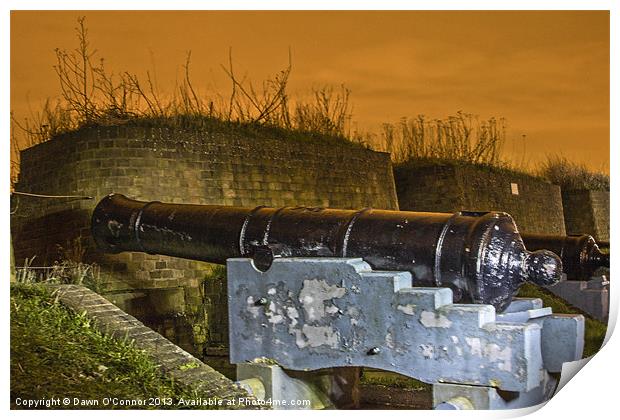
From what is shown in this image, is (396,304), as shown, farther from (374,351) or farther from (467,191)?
(467,191)

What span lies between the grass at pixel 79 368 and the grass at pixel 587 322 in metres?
2.59

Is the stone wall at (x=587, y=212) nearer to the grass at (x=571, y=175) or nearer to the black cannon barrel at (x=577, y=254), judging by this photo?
the grass at (x=571, y=175)

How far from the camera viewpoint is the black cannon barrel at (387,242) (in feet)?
15.4

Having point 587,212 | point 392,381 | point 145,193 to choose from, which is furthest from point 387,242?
point 587,212

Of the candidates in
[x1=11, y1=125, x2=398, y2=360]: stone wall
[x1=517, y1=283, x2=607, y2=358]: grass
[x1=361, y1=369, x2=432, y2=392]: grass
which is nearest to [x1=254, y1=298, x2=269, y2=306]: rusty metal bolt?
[x1=517, y1=283, x2=607, y2=358]: grass

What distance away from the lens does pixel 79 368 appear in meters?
4.99

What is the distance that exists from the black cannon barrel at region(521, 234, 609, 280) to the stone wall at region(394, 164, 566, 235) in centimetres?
319

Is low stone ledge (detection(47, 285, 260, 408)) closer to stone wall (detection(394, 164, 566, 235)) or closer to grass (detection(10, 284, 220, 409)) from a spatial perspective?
grass (detection(10, 284, 220, 409))

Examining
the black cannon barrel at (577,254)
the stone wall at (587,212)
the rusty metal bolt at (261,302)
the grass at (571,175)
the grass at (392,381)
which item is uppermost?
the grass at (571,175)

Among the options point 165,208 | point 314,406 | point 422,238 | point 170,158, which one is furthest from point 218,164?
point 422,238

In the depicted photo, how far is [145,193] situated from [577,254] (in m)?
4.12

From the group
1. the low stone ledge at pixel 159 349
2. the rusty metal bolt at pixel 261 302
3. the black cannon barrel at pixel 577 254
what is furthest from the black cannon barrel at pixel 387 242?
the black cannon barrel at pixel 577 254

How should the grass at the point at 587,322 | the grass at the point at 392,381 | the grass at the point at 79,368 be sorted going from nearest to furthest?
the grass at the point at 79,368, the grass at the point at 587,322, the grass at the point at 392,381

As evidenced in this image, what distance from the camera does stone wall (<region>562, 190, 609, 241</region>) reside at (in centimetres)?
838
